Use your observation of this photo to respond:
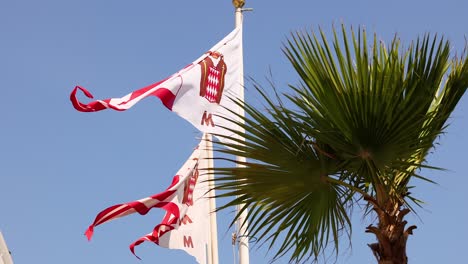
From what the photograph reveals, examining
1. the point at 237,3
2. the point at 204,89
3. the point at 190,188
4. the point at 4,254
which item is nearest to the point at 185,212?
the point at 190,188

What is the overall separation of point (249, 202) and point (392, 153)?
3.82 ft

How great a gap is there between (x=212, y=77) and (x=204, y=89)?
56cm

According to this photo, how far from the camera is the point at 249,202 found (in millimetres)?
7406

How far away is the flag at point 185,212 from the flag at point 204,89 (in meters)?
0.50

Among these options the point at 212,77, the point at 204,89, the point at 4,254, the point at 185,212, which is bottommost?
the point at 4,254

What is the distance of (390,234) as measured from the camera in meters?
7.06

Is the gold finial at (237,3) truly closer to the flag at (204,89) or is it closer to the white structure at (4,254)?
the flag at (204,89)

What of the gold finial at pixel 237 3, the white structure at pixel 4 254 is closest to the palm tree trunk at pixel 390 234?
the gold finial at pixel 237 3

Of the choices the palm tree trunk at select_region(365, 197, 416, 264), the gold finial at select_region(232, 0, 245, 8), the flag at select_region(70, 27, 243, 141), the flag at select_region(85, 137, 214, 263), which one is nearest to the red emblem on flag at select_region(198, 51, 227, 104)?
A: the flag at select_region(70, 27, 243, 141)

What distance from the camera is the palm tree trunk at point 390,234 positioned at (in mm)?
6996

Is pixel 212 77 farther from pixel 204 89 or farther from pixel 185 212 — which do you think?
pixel 185 212

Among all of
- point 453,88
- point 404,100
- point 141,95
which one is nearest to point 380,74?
point 404,100

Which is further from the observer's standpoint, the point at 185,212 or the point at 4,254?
the point at 4,254

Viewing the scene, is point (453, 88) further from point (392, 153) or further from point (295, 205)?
point (295, 205)
